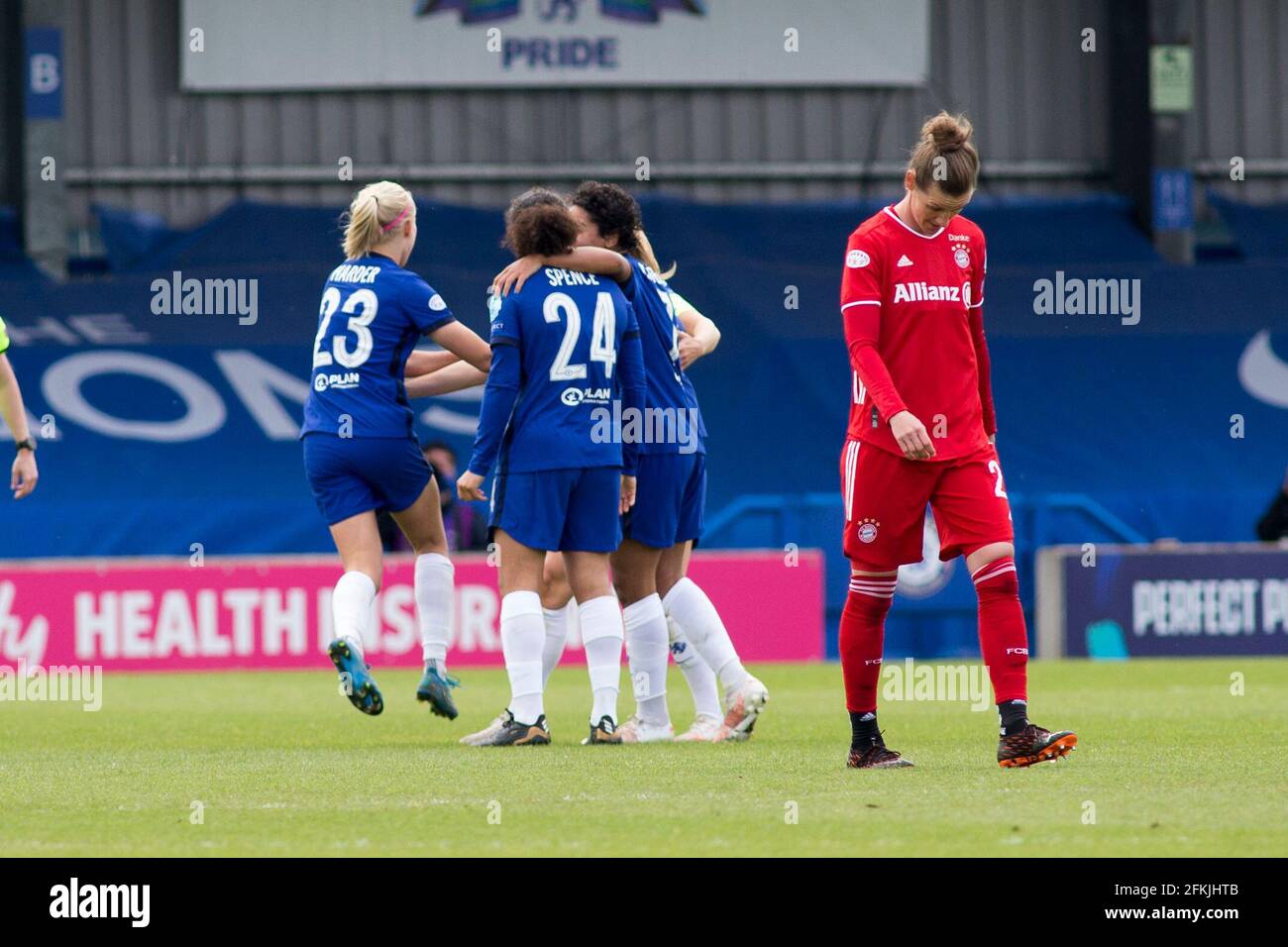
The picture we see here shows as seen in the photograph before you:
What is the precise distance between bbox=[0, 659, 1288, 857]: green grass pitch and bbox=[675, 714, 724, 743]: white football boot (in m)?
0.20

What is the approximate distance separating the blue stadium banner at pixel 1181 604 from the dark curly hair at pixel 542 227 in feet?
31.1

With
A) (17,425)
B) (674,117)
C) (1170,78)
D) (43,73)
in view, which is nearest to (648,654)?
(17,425)

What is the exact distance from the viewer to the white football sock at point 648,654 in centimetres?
789

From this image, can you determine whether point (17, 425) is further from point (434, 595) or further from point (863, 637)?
point (863, 637)

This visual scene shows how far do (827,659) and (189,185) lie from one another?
984 centimetres

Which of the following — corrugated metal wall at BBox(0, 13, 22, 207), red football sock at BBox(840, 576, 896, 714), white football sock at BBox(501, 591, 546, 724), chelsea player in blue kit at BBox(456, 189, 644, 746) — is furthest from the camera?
corrugated metal wall at BBox(0, 13, 22, 207)

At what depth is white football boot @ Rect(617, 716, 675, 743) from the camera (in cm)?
791

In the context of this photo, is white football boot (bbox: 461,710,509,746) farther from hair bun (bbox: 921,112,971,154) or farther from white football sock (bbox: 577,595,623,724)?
hair bun (bbox: 921,112,971,154)

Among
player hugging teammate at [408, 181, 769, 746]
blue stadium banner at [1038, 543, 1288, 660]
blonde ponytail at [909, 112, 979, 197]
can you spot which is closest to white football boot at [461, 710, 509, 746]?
player hugging teammate at [408, 181, 769, 746]

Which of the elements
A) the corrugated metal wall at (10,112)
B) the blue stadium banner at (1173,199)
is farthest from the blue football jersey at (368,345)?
the blue stadium banner at (1173,199)

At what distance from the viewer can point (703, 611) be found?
8117 mm

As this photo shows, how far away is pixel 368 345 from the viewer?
769cm
